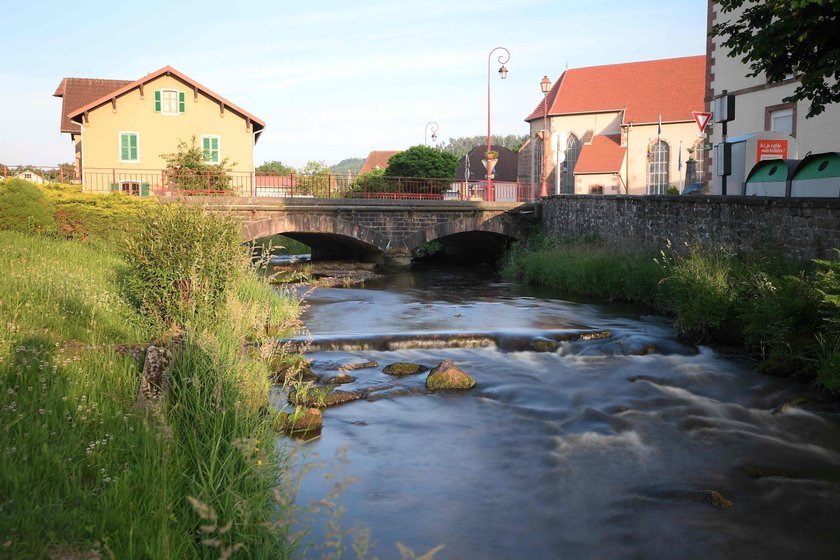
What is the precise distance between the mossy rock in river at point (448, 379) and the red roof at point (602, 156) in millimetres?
43077

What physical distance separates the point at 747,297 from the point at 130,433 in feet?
32.4

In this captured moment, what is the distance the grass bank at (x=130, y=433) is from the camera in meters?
4.14

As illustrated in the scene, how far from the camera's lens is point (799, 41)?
34.9 ft

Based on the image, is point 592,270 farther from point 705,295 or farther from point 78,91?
point 78,91

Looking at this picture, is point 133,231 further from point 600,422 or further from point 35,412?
point 600,422

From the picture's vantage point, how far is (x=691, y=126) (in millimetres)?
51781

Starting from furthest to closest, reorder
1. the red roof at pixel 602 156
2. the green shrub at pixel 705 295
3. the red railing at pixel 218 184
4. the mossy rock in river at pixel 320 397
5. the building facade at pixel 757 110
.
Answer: the red roof at pixel 602 156 → the red railing at pixel 218 184 → the building facade at pixel 757 110 → the green shrub at pixel 705 295 → the mossy rock in river at pixel 320 397

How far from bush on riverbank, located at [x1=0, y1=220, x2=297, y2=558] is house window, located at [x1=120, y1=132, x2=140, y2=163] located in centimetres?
3006

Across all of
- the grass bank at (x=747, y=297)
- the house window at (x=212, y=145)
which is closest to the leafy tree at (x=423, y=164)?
the house window at (x=212, y=145)

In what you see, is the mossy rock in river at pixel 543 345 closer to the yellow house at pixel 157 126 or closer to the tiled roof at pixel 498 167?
the yellow house at pixel 157 126

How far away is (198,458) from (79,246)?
46.0 feet

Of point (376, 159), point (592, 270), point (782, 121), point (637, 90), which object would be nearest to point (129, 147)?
point (592, 270)

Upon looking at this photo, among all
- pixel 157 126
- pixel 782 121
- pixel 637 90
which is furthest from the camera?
pixel 637 90

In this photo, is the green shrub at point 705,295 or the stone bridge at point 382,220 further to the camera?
the stone bridge at point 382,220
